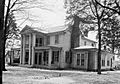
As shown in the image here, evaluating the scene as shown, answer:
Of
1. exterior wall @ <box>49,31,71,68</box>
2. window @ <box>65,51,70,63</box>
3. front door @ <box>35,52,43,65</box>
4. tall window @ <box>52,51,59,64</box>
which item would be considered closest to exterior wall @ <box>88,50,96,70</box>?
window @ <box>65,51,70,63</box>

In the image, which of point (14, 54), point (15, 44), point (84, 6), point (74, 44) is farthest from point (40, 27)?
point (15, 44)

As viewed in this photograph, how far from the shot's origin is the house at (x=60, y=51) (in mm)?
27672

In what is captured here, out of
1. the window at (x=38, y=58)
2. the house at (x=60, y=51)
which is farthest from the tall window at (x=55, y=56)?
A: the window at (x=38, y=58)

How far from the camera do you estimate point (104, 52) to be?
29.1 m

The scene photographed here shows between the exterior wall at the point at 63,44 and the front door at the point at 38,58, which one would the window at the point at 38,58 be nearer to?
the front door at the point at 38,58

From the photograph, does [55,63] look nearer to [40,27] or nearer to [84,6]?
[84,6]

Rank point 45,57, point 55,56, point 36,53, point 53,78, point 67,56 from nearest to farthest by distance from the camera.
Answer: point 53,78 → point 55,56 → point 67,56 → point 45,57 → point 36,53

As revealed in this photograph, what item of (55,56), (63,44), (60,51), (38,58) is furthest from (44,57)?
(63,44)

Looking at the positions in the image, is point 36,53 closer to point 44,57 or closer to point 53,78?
point 44,57

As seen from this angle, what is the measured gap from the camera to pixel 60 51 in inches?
1127

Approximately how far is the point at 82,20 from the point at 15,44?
31.4m

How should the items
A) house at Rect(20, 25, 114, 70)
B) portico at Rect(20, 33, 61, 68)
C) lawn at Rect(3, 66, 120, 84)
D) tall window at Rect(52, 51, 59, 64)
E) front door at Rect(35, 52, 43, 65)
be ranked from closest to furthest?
lawn at Rect(3, 66, 120, 84)
house at Rect(20, 25, 114, 70)
portico at Rect(20, 33, 61, 68)
tall window at Rect(52, 51, 59, 64)
front door at Rect(35, 52, 43, 65)

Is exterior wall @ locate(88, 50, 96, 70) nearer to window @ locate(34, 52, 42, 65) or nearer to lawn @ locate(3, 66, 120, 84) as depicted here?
lawn @ locate(3, 66, 120, 84)

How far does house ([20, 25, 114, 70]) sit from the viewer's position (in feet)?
90.8
